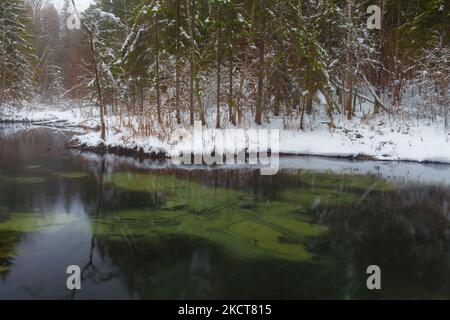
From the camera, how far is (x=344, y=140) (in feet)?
57.7

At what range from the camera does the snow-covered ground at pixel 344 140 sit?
16234mm

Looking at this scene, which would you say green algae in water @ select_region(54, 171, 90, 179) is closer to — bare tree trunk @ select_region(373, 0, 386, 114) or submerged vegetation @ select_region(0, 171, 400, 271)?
submerged vegetation @ select_region(0, 171, 400, 271)

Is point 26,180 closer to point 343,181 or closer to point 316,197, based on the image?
point 316,197

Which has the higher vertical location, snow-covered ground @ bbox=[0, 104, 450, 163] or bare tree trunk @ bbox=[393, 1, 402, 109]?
bare tree trunk @ bbox=[393, 1, 402, 109]

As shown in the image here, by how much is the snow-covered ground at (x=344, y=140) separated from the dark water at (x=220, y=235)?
3600 millimetres

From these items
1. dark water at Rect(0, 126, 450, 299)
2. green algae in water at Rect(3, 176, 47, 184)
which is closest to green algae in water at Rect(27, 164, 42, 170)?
dark water at Rect(0, 126, 450, 299)

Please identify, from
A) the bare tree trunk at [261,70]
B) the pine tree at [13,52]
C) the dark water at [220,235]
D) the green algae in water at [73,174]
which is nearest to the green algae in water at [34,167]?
the dark water at [220,235]

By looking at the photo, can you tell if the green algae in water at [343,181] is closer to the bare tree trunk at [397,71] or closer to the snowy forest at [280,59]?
the snowy forest at [280,59]

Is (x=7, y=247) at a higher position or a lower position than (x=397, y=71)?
lower

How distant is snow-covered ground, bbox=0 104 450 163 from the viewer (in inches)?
639

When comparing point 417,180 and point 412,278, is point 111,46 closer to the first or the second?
point 417,180

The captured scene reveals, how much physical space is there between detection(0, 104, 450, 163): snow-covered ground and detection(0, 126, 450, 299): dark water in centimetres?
360

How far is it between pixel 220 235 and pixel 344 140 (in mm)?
11225

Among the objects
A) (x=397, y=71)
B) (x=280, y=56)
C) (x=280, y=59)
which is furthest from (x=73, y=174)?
(x=397, y=71)
